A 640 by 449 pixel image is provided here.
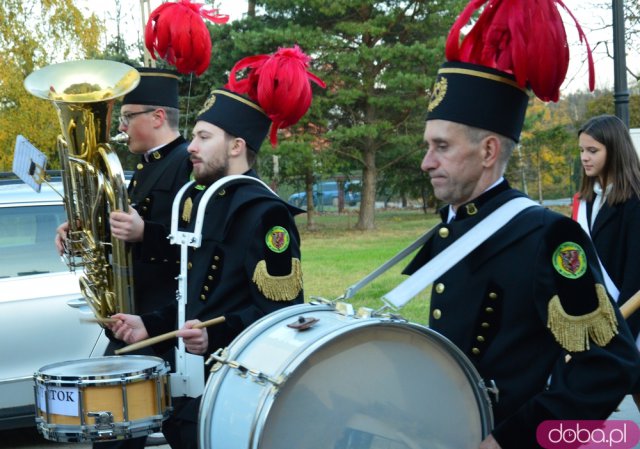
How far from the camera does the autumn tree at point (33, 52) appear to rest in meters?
18.3

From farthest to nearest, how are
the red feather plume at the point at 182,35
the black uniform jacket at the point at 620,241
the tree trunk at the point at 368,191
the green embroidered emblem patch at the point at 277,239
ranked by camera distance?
the tree trunk at the point at 368,191
the black uniform jacket at the point at 620,241
the red feather plume at the point at 182,35
the green embroidered emblem patch at the point at 277,239

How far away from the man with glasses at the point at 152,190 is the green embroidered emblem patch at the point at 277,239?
2.39 ft

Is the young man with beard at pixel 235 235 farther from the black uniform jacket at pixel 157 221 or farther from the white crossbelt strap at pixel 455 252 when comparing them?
the white crossbelt strap at pixel 455 252

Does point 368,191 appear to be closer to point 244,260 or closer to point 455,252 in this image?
point 244,260

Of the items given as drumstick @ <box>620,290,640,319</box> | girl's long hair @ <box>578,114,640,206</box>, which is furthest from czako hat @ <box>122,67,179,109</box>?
girl's long hair @ <box>578,114,640,206</box>

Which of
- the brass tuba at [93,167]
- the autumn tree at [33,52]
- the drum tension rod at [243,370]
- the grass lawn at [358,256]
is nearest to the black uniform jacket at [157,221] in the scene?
the brass tuba at [93,167]

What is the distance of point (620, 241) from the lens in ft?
17.9

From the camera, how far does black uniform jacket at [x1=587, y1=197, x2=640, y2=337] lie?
17.5 feet

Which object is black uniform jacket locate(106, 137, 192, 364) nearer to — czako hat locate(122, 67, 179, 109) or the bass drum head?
czako hat locate(122, 67, 179, 109)

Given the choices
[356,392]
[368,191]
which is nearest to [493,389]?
[356,392]

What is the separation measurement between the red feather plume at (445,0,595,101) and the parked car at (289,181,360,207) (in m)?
28.1

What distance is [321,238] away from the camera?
25281mm

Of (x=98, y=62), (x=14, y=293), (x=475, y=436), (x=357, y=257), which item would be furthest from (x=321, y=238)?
(x=475, y=436)

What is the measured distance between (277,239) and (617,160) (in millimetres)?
2812
